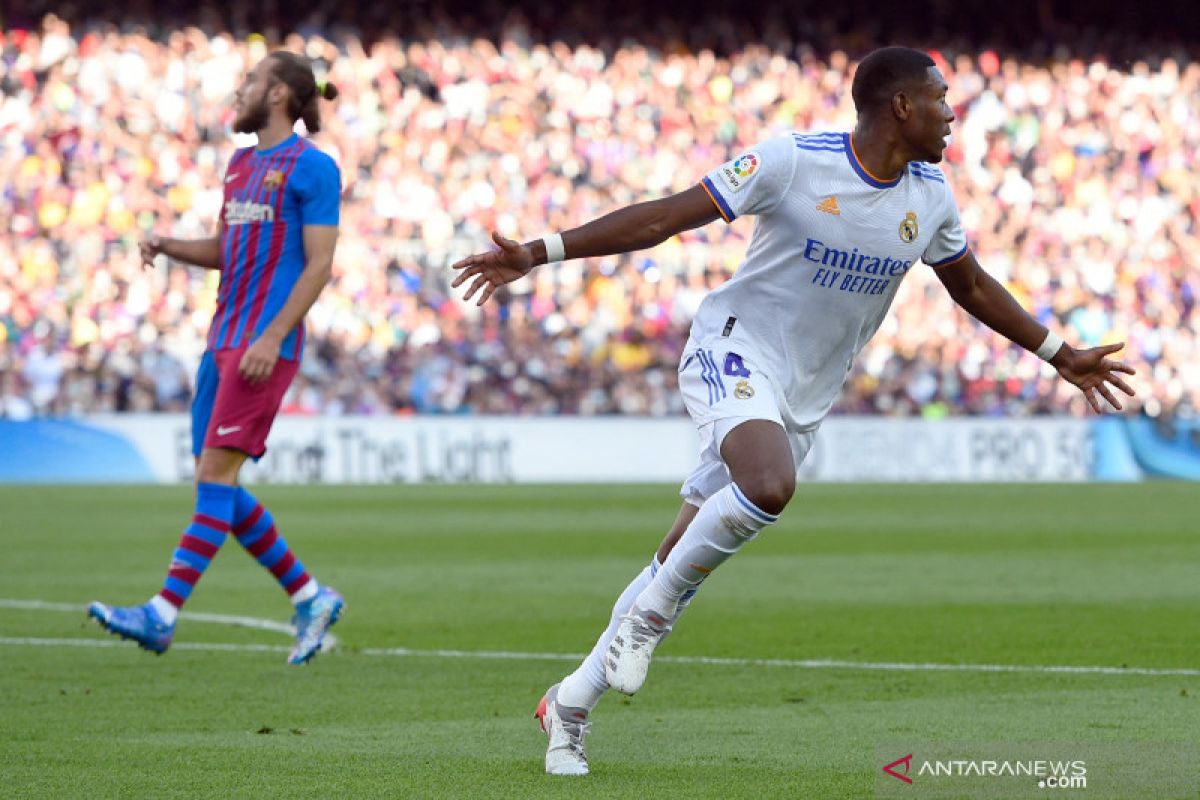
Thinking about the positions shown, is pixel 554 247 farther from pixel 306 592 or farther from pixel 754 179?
pixel 306 592

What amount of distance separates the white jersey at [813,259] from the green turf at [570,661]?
112 centimetres

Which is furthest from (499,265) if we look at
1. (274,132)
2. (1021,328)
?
(274,132)

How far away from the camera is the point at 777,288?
18.7ft

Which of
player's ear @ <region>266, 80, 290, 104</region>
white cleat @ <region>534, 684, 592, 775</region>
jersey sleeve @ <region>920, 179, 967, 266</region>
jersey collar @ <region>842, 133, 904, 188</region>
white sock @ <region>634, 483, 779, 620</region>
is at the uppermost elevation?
player's ear @ <region>266, 80, 290, 104</region>

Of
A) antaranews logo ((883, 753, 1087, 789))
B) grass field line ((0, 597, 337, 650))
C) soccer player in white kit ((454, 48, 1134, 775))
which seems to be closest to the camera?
antaranews logo ((883, 753, 1087, 789))

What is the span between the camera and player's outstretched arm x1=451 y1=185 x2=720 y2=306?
510 centimetres

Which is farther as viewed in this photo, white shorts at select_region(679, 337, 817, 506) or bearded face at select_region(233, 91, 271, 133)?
bearded face at select_region(233, 91, 271, 133)

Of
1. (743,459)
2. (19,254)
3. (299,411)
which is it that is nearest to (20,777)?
(743,459)

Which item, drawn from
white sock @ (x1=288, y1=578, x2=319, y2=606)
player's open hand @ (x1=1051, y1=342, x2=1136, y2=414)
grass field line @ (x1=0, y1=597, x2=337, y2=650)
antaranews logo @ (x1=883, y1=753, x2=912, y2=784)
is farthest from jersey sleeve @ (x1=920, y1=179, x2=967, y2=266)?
grass field line @ (x1=0, y1=597, x2=337, y2=650)

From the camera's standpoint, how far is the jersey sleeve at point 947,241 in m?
5.93

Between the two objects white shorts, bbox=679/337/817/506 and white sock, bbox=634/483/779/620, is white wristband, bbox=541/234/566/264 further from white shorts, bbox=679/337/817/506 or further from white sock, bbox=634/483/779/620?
white sock, bbox=634/483/779/620

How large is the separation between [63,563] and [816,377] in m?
8.99

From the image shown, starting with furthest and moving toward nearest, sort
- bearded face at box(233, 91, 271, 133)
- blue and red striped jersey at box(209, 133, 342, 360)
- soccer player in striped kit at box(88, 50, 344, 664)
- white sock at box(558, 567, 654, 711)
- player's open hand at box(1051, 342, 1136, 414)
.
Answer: bearded face at box(233, 91, 271, 133) → blue and red striped jersey at box(209, 133, 342, 360) → soccer player in striped kit at box(88, 50, 344, 664) → player's open hand at box(1051, 342, 1136, 414) → white sock at box(558, 567, 654, 711)

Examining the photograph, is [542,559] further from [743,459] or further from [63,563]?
[743,459]
